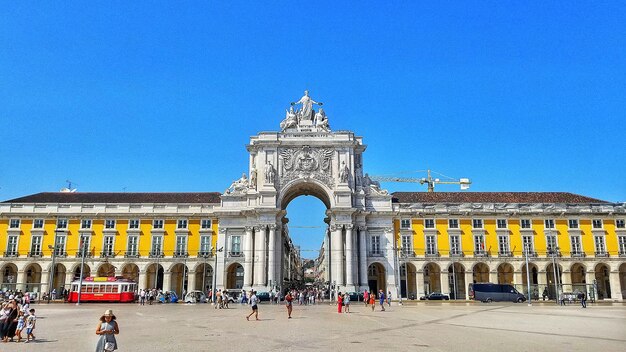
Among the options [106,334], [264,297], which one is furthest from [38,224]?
[106,334]

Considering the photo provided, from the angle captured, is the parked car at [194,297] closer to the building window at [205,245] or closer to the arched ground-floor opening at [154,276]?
the building window at [205,245]

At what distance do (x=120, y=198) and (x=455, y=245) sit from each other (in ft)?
156

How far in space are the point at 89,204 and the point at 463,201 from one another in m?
51.6

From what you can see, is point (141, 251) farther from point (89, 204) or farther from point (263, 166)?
point (263, 166)

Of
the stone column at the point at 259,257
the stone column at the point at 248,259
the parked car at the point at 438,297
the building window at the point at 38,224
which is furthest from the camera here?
the building window at the point at 38,224

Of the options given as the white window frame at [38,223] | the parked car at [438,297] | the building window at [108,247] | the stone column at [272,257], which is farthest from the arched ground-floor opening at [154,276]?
the parked car at [438,297]

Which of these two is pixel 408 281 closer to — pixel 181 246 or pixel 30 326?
pixel 181 246

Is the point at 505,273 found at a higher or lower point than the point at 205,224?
lower

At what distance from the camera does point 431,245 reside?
70.6 m

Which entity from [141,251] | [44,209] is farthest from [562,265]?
[44,209]

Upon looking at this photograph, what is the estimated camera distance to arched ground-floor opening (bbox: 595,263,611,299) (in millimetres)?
70062

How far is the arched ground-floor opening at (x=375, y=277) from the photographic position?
72938 mm

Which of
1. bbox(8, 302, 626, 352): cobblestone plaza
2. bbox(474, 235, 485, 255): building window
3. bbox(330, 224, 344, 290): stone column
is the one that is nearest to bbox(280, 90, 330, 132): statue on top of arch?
bbox(330, 224, 344, 290): stone column

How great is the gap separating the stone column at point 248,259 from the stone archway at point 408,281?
2005 cm
